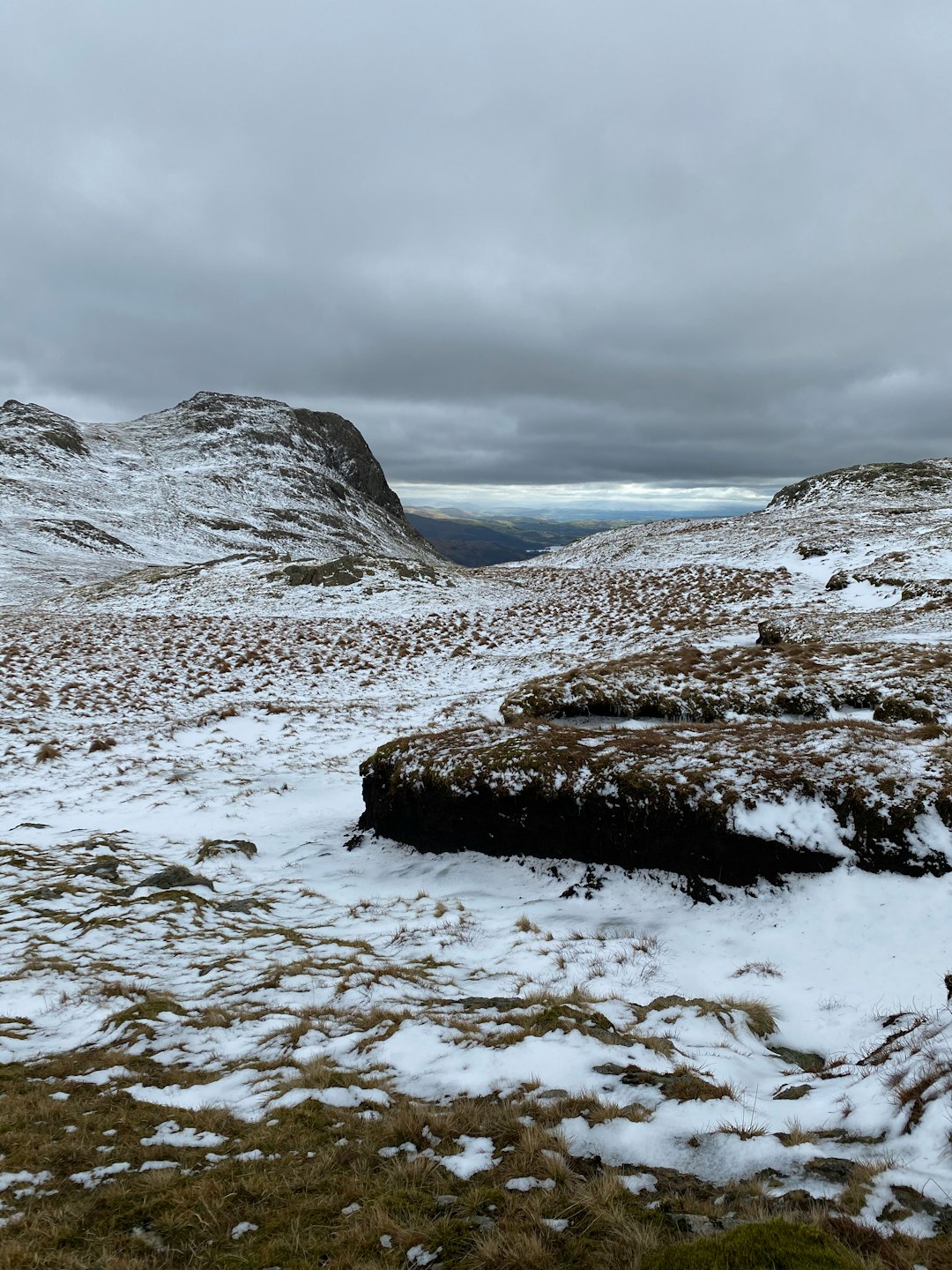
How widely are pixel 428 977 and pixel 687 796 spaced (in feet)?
14.2

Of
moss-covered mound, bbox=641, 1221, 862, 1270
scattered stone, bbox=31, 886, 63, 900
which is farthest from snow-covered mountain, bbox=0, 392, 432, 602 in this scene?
moss-covered mound, bbox=641, 1221, 862, 1270

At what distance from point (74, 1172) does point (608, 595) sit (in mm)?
34981

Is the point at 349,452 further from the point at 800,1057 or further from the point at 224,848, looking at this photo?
the point at 800,1057

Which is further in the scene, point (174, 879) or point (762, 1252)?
point (174, 879)

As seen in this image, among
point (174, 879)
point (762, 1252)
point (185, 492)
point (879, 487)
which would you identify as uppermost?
point (185, 492)

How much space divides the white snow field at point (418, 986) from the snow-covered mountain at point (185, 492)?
43226mm

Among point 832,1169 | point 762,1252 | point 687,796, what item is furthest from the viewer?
point 687,796

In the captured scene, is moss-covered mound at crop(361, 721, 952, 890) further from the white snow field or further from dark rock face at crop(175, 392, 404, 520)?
dark rock face at crop(175, 392, 404, 520)

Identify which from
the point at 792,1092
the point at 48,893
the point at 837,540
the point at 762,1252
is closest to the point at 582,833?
the point at 792,1092

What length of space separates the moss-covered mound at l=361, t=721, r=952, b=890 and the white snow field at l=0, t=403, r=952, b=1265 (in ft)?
0.80

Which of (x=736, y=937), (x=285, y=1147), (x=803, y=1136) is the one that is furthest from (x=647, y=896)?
(x=285, y=1147)

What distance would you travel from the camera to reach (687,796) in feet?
28.2

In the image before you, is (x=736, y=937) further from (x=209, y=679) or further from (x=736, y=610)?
(x=736, y=610)

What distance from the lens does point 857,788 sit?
26.5ft
